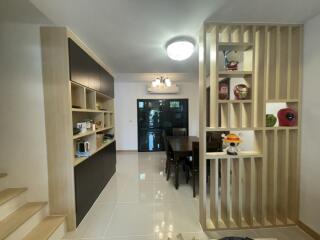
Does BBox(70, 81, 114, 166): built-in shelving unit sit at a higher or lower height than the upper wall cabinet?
lower

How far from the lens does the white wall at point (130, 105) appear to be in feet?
19.6

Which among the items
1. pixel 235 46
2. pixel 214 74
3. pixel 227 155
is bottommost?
pixel 227 155

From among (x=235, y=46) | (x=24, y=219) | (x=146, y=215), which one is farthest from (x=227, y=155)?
(x=24, y=219)

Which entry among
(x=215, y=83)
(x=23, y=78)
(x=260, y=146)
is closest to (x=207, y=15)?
(x=215, y=83)

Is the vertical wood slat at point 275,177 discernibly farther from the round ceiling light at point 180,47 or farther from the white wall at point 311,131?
the round ceiling light at point 180,47

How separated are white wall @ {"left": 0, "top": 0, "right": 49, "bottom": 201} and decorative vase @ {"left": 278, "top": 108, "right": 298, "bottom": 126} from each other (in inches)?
109

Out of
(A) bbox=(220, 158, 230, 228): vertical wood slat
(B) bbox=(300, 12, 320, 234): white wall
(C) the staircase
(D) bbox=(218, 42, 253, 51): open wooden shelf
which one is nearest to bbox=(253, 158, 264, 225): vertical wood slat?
(A) bbox=(220, 158, 230, 228): vertical wood slat

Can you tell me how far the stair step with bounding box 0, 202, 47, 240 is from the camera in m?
1.48

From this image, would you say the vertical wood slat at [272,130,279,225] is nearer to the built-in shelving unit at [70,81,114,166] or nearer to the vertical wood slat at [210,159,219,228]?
the vertical wood slat at [210,159,219,228]

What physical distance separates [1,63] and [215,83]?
2.35 metres

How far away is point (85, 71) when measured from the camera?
2285mm

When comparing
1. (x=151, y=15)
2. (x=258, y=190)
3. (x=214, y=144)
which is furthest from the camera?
(x=214, y=144)

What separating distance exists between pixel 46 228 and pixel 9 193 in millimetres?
564

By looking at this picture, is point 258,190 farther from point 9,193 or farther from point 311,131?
point 9,193
